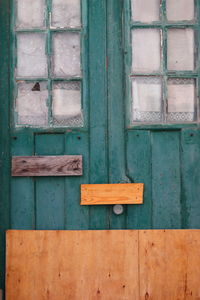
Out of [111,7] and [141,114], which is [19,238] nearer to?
[141,114]

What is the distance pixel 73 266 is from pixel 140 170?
0.76 meters

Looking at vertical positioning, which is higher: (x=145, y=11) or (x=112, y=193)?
(x=145, y=11)

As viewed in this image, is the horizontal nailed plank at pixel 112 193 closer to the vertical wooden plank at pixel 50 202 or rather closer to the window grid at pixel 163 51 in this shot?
the vertical wooden plank at pixel 50 202

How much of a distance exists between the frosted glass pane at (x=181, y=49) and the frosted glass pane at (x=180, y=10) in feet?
0.28

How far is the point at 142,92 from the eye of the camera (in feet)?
10.6

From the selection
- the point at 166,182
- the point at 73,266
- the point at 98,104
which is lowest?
the point at 73,266

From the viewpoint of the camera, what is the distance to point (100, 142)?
3.21 meters

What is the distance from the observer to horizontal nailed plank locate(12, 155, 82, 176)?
3.16 metres

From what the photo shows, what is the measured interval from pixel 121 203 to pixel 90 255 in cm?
39

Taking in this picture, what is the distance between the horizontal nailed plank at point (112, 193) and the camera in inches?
124

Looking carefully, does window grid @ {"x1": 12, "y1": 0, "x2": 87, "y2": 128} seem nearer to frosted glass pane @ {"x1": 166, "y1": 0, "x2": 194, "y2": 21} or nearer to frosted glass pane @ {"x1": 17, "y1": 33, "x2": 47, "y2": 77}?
frosted glass pane @ {"x1": 17, "y1": 33, "x2": 47, "y2": 77}

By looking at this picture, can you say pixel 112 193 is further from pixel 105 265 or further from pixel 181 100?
pixel 181 100

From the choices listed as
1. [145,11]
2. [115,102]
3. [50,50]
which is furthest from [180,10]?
[50,50]

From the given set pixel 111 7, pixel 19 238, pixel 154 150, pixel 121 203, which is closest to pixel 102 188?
pixel 121 203
